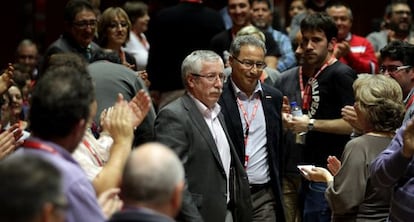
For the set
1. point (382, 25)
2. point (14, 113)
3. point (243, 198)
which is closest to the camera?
→ point (243, 198)

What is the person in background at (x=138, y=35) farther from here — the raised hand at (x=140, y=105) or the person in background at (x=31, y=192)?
the person in background at (x=31, y=192)

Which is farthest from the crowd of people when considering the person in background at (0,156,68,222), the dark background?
the dark background

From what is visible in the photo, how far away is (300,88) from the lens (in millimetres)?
6527

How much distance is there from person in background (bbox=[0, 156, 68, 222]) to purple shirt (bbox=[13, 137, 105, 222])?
37 centimetres

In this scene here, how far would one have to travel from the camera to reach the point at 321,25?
6.55m

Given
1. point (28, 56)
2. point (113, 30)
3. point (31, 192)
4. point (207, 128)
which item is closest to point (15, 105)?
point (113, 30)

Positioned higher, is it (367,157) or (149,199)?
(149,199)

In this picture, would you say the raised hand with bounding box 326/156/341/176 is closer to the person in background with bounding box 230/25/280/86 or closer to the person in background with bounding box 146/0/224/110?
the person in background with bounding box 230/25/280/86

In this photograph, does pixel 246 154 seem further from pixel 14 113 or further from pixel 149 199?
pixel 149 199

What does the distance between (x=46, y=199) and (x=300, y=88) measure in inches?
154

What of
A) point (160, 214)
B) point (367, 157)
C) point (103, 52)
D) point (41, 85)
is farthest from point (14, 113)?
point (160, 214)

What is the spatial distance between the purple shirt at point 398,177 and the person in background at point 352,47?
3.47 metres

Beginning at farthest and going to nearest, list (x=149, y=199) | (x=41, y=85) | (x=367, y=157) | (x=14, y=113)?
(x=14, y=113) < (x=367, y=157) < (x=41, y=85) < (x=149, y=199)

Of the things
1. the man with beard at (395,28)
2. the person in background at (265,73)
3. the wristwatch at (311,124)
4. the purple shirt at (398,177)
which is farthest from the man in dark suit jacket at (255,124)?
the man with beard at (395,28)
